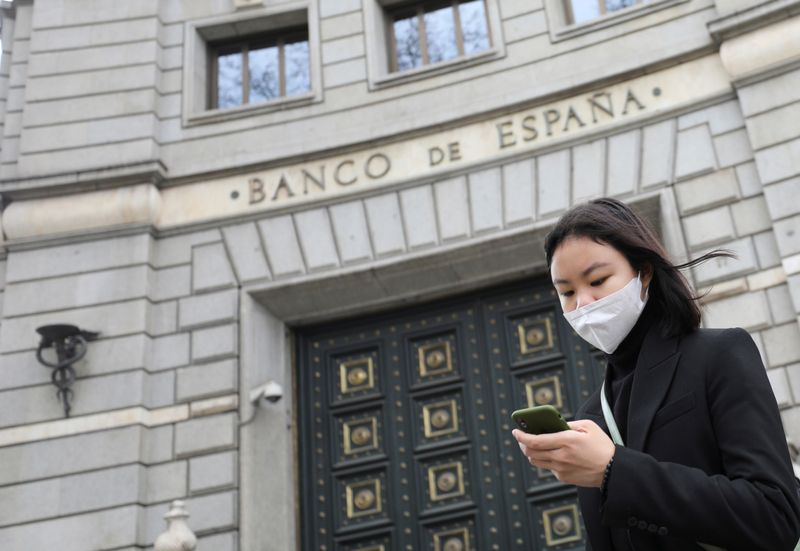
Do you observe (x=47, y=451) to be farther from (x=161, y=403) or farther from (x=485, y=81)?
(x=485, y=81)

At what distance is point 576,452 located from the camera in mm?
2674

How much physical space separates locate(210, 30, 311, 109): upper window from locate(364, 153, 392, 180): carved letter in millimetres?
2002

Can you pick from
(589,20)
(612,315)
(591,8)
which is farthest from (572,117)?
(612,315)

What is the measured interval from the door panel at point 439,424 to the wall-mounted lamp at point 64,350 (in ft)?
9.36

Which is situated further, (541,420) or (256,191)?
(256,191)

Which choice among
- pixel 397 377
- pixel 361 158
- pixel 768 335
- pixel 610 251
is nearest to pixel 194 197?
pixel 361 158

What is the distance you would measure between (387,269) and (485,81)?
9.47 feet

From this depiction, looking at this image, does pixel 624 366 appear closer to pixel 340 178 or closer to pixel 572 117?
pixel 572 117

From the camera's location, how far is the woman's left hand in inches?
105

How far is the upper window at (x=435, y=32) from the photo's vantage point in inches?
586

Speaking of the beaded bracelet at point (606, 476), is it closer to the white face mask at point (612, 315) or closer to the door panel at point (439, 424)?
the white face mask at point (612, 315)

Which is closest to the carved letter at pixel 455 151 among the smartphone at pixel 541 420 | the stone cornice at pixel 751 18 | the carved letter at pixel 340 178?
the carved letter at pixel 340 178

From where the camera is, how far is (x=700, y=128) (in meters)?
12.6

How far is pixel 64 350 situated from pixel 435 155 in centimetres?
534
